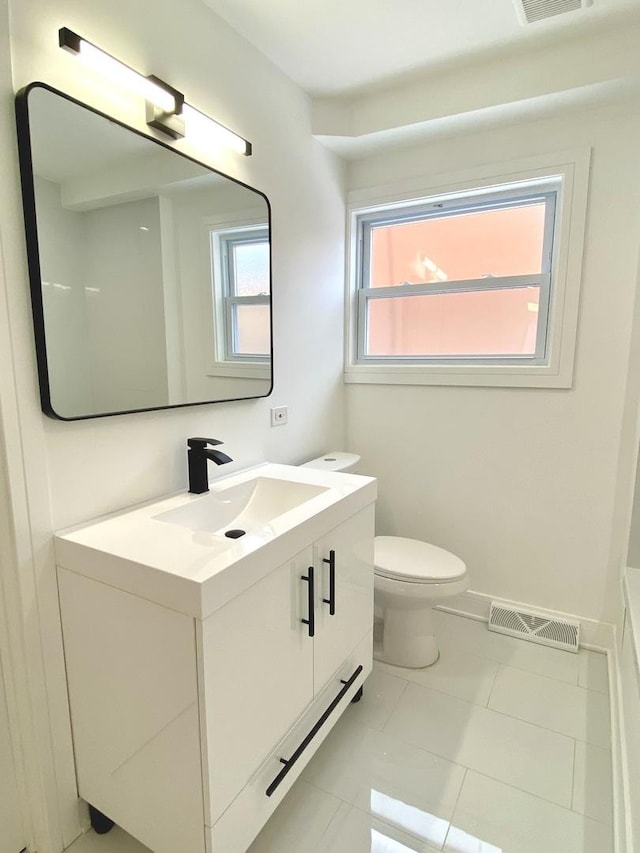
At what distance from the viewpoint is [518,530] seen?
223cm

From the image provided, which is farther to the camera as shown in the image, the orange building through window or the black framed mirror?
the orange building through window

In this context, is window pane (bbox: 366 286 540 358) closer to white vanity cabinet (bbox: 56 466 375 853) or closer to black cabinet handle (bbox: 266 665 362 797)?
white vanity cabinet (bbox: 56 466 375 853)

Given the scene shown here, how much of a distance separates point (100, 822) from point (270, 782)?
1.70ft

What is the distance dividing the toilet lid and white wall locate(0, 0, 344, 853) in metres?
0.60

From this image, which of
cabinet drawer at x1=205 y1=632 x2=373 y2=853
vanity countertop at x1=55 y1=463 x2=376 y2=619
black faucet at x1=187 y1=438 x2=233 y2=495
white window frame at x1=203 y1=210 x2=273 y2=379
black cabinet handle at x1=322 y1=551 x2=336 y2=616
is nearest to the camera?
vanity countertop at x1=55 y1=463 x2=376 y2=619

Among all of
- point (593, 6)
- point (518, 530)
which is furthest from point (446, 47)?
point (518, 530)

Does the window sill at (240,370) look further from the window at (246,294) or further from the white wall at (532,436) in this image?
the white wall at (532,436)

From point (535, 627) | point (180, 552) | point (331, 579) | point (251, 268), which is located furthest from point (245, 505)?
point (535, 627)

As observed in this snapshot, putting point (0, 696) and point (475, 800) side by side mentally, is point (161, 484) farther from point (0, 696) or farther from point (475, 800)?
point (475, 800)

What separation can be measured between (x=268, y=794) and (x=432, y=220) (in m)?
2.45

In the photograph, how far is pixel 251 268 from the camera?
1.79 meters

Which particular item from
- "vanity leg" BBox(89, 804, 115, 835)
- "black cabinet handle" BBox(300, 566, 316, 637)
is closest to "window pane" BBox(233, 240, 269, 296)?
"black cabinet handle" BBox(300, 566, 316, 637)

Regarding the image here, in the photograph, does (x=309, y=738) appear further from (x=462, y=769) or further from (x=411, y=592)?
(x=411, y=592)

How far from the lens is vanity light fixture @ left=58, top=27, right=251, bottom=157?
43.1 inches
